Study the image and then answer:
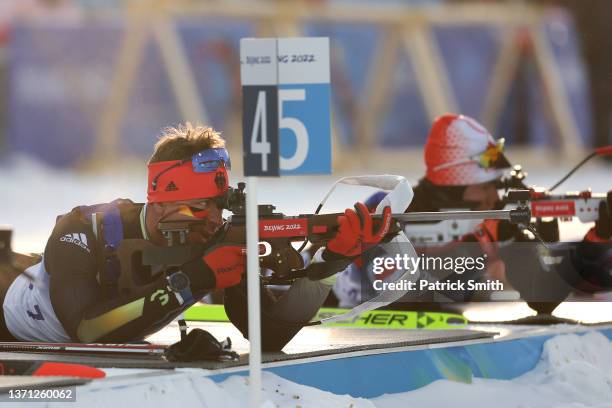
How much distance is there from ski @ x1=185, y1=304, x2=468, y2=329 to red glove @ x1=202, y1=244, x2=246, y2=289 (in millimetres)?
1745

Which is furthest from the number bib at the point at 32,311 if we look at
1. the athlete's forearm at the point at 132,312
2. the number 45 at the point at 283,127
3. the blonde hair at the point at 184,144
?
the number 45 at the point at 283,127

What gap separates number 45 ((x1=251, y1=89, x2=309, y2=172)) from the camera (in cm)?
568

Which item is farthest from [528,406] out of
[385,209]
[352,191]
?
[352,191]

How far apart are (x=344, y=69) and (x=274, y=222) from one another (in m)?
15.9

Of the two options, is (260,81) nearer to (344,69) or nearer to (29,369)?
(29,369)

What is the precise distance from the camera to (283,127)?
5871mm

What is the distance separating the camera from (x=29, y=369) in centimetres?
610

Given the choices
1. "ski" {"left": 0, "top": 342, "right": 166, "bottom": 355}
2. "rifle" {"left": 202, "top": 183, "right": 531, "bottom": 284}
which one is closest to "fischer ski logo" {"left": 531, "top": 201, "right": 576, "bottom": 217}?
"rifle" {"left": 202, "top": 183, "right": 531, "bottom": 284}

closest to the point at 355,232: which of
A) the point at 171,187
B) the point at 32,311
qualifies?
the point at 171,187

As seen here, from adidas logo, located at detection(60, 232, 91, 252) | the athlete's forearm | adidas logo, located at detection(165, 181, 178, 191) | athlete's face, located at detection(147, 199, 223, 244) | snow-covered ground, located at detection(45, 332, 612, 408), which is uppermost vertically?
adidas logo, located at detection(165, 181, 178, 191)

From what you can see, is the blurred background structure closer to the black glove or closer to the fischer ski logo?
the fischer ski logo

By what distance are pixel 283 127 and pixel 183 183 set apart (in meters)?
0.92

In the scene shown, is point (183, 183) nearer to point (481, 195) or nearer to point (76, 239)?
point (76, 239)

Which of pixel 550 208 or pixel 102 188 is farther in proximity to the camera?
pixel 102 188
